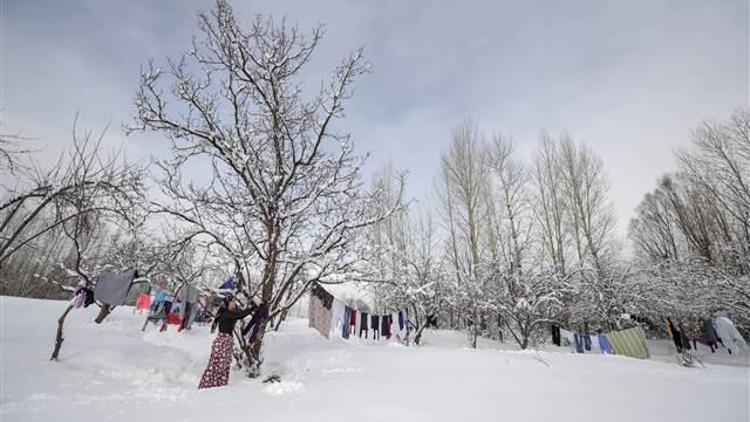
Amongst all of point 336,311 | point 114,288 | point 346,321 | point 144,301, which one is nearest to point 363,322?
point 346,321

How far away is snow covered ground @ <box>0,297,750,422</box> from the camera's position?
10.2 ft

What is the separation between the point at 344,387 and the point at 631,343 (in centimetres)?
951

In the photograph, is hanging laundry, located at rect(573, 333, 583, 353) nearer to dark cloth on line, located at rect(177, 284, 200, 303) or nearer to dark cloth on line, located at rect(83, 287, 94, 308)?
dark cloth on line, located at rect(177, 284, 200, 303)

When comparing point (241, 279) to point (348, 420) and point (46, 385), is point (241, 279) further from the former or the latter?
point (348, 420)

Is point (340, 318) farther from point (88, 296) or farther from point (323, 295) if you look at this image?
point (88, 296)

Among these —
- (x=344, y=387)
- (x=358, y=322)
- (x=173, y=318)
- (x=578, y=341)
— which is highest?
(x=358, y=322)

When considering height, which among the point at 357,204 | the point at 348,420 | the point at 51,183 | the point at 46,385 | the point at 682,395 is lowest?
the point at 46,385

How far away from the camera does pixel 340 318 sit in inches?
327

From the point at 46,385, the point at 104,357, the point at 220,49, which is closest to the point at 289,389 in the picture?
the point at 46,385

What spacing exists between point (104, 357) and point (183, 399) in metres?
4.00

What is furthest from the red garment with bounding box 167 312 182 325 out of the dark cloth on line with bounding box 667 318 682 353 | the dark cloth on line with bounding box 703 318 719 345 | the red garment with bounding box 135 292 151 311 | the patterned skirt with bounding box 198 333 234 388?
→ the dark cloth on line with bounding box 703 318 719 345

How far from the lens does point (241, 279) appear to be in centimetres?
586

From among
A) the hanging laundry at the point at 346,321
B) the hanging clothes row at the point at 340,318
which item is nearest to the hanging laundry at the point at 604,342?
the hanging clothes row at the point at 340,318

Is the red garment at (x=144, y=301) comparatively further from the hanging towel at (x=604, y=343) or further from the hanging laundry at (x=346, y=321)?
the hanging towel at (x=604, y=343)
